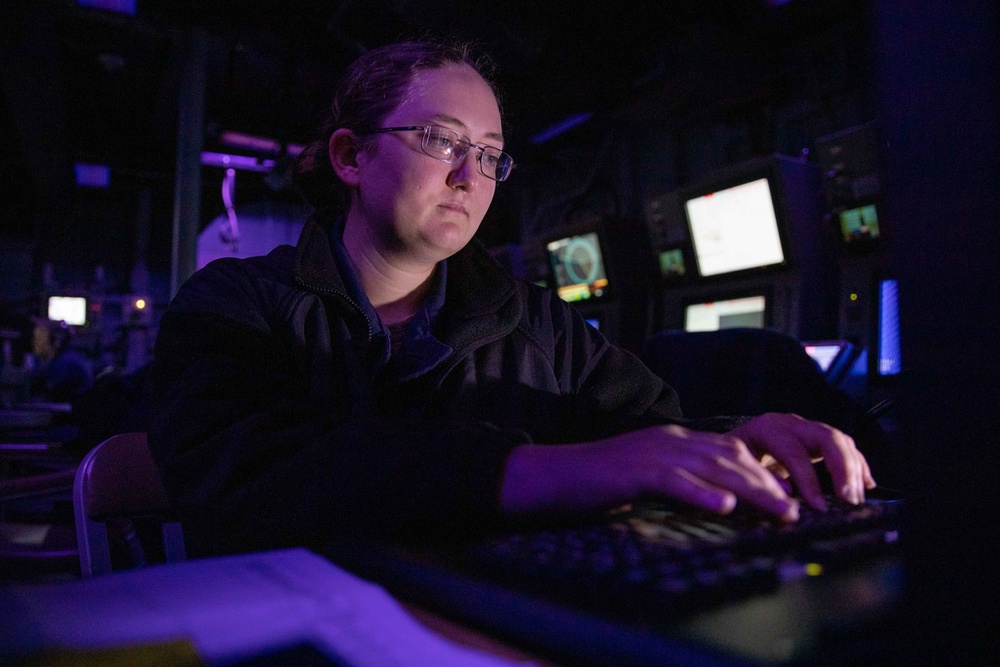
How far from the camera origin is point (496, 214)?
21.9 feet

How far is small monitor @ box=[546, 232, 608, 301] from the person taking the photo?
449 cm

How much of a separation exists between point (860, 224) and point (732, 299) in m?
0.74

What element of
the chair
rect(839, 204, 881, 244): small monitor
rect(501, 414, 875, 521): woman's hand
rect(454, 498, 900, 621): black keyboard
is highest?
rect(839, 204, 881, 244): small monitor

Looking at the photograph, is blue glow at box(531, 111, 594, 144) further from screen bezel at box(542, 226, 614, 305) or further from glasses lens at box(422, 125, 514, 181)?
glasses lens at box(422, 125, 514, 181)

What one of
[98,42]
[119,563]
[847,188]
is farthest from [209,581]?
[98,42]

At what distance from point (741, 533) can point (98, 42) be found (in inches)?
225

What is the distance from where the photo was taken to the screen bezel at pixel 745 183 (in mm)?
3301

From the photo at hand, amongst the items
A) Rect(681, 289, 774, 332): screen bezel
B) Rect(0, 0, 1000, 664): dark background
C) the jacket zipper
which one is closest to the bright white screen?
Rect(681, 289, 774, 332): screen bezel

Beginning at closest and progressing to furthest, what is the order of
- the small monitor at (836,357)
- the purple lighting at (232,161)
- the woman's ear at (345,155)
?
1. the woman's ear at (345,155)
2. the small monitor at (836,357)
3. the purple lighting at (232,161)

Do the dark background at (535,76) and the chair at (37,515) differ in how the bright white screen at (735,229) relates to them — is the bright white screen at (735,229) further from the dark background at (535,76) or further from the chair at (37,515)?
the chair at (37,515)

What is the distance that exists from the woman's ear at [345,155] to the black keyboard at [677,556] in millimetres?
847

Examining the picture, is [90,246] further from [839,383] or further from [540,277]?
[839,383]

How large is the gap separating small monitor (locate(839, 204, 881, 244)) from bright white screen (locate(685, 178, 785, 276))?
0.98ft

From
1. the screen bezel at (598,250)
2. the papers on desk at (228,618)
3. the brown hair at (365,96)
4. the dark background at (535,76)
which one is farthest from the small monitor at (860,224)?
the papers on desk at (228,618)
